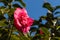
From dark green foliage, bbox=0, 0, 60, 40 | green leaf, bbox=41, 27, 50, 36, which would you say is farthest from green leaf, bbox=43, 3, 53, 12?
green leaf, bbox=41, 27, 50, 36

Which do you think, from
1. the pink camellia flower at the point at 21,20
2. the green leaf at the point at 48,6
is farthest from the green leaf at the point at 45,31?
the green leaf at the point at 48,6

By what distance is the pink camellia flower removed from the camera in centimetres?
239

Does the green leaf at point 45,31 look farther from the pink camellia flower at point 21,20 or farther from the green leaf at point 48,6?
the green leaf at point 48,6

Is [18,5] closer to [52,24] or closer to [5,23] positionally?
[5,23]

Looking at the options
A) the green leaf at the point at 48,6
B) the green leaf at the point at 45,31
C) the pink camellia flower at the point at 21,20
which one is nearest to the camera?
the pink camellia flower at the point at 21,20

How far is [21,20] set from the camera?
2439mm

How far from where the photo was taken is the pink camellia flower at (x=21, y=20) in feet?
7.85

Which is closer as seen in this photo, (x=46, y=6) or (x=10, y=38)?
(x=10, y=38)

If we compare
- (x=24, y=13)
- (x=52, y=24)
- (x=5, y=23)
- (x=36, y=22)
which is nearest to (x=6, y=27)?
(x=5, y=23)

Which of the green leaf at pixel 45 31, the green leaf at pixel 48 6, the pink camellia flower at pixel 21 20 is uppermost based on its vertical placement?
the green leaf at pixel 48 6

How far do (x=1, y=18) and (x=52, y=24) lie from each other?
2.51ft

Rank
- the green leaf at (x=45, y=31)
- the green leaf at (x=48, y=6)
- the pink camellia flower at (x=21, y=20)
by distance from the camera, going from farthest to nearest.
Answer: the green leaf at (x=48, y=6), the green leaf at (x=45, y=31), the pink camellia flower at (x=21, y=20)

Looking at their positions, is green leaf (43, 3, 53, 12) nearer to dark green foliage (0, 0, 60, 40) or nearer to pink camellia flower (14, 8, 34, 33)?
dark green foliage (0, 0, 60, 40)

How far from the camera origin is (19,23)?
7.84ft
